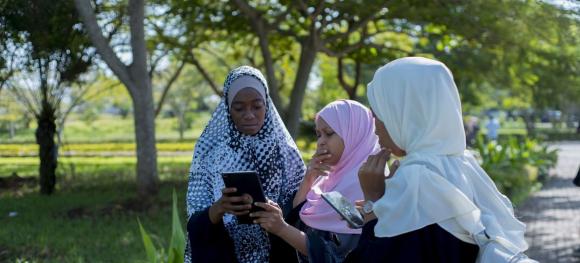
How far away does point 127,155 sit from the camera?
78.4ft

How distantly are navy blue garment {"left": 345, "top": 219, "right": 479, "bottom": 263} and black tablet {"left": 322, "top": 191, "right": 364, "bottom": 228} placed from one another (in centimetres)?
25

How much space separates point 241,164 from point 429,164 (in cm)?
98

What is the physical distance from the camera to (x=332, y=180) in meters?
2.83

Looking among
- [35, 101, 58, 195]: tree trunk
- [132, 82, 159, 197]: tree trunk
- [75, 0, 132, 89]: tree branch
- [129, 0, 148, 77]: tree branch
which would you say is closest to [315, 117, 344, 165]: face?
[75, 0, 132, 89]: tree branch

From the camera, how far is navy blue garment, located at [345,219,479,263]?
2023 millimetres

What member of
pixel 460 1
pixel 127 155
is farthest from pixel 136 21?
pixel 127 155

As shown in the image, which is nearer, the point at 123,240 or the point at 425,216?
the point at 425,216

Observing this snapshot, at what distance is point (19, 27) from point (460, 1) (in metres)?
6.36

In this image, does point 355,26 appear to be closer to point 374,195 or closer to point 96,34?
point 96,34

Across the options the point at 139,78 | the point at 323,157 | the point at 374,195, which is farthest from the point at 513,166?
the point at 374,195

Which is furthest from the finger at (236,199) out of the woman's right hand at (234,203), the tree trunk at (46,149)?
the tree trunk at (46,149)

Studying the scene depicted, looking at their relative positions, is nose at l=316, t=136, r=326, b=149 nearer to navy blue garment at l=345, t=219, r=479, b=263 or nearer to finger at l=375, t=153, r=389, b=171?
finger at l=375, t=153, r=389, b=171

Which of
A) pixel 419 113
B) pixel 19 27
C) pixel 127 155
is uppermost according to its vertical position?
pixel 19 27

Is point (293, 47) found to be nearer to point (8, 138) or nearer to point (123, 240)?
point (8, 138)
